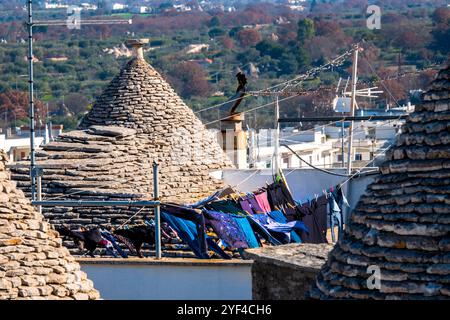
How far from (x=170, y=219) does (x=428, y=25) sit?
230 ft

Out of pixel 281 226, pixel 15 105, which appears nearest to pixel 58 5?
pixel 15 105

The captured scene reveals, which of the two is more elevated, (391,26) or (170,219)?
(391,26)

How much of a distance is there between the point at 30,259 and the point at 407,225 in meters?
3.48

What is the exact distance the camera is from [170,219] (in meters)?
25.7

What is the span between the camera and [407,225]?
39.6 ft

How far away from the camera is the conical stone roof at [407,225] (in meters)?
11.9

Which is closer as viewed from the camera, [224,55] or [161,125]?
[161,125]

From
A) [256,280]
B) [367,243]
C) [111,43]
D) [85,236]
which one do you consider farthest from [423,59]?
[367,243]

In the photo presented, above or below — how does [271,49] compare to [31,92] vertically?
above

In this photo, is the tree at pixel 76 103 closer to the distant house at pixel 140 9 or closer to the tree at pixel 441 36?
the tree at pixel 441 36

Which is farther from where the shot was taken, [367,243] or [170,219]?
[170,219]

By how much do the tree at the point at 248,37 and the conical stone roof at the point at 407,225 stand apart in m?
97.0

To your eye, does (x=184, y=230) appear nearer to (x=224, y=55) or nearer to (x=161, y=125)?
(x=161, y=125)
